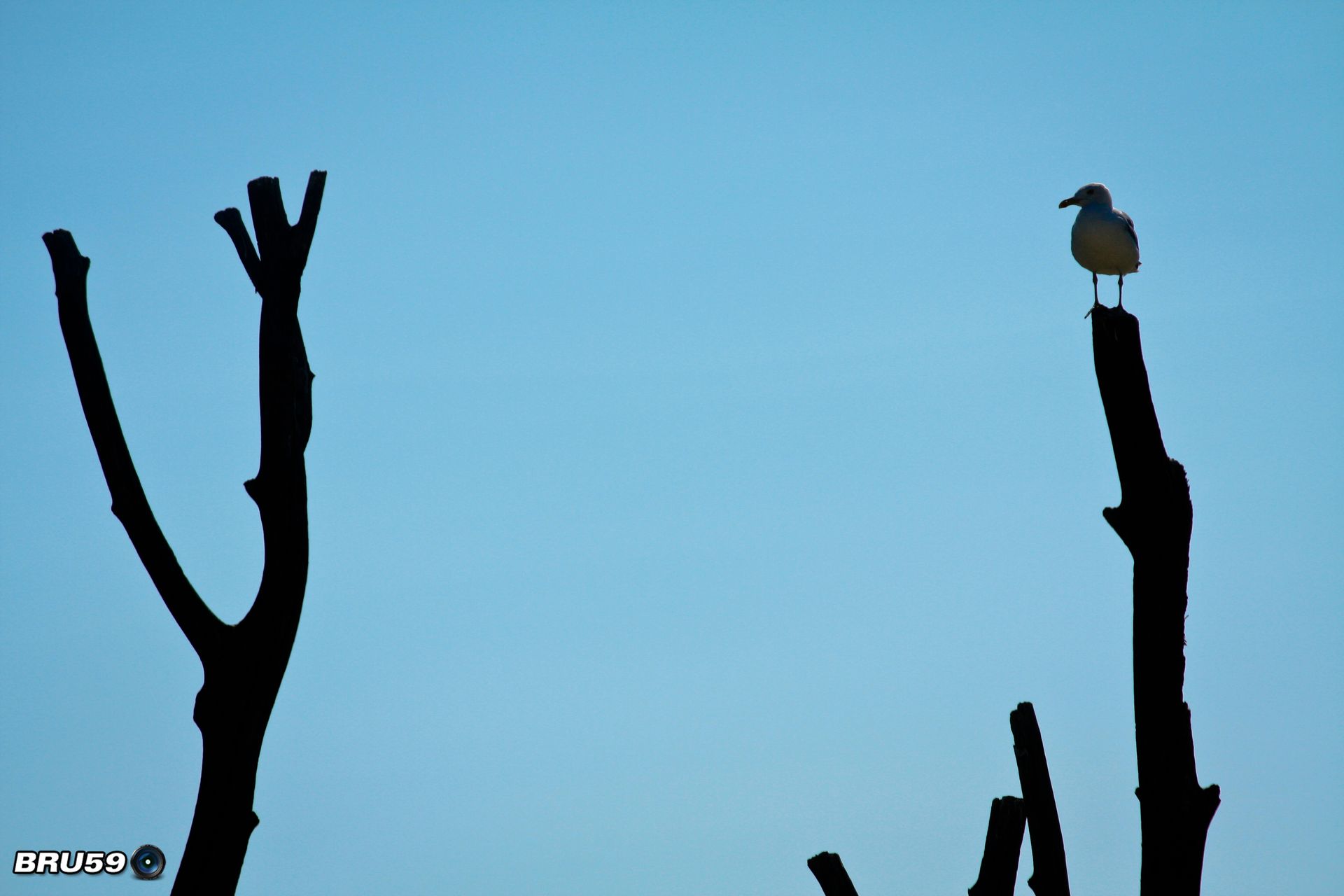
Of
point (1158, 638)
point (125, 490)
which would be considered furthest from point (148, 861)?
point (1158, 638)

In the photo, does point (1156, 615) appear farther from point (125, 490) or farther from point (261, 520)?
point (125, 490)

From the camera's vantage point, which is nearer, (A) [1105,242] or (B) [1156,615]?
(B) [1156,615]

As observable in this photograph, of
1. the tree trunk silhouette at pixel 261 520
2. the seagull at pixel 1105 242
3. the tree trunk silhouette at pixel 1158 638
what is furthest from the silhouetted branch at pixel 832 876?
the seagull at pixel 1105 242

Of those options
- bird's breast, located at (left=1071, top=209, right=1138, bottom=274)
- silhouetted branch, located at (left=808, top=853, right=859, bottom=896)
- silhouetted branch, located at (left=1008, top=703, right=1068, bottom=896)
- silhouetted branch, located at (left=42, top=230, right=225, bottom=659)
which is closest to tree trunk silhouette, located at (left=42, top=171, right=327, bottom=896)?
silhouetted branch, located at (left=42, top=230, right=225, bottom=659)

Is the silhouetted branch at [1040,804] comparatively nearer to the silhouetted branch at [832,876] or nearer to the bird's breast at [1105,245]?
the silhouetted branch at [832,876]

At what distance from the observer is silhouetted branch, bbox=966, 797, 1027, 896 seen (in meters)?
8.78

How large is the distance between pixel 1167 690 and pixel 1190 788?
21.7 inches

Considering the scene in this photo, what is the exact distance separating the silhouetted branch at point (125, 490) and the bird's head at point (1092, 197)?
26.7ft

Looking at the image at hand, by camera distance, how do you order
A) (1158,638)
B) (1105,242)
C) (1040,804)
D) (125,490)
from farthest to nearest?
(1105,242), (1040,804), (125,490), (1158,638)

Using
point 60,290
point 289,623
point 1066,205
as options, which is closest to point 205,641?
point 289,623

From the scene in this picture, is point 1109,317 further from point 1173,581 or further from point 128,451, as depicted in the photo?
point 128,451

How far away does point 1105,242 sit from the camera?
36.8 feet

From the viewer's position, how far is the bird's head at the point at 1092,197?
1158 centimetres

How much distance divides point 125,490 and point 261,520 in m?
0.80
